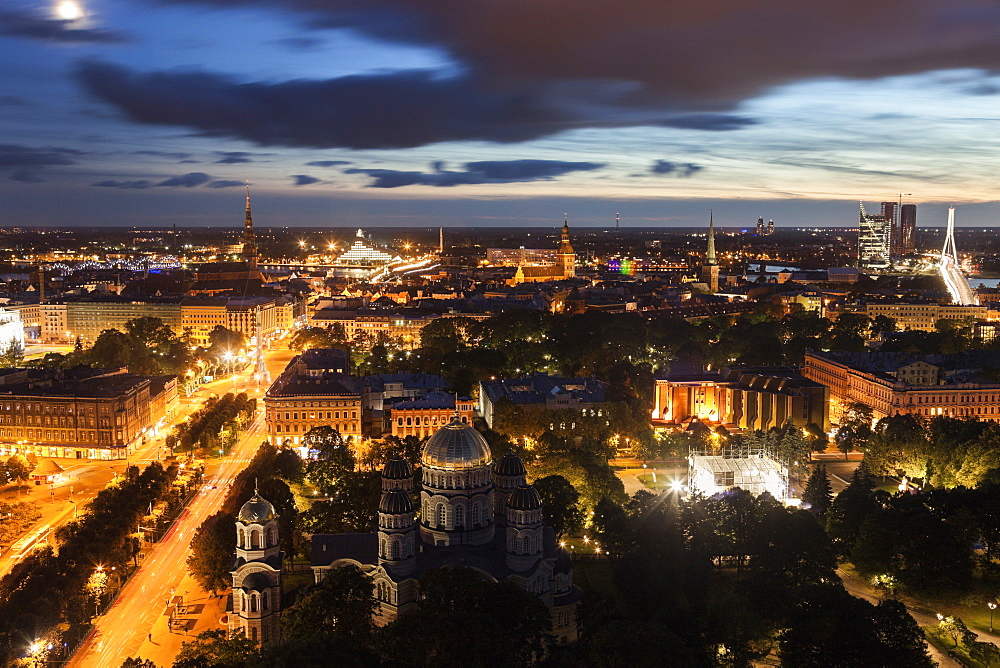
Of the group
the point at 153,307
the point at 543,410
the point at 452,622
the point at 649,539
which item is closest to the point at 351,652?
the point at 452,622

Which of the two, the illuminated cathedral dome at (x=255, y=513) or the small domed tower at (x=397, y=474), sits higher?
the small domed tower at (x=397, y=474)

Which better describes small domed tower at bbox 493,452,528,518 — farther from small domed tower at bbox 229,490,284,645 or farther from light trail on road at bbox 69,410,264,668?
light trail on road at bbox 69,410,264,668

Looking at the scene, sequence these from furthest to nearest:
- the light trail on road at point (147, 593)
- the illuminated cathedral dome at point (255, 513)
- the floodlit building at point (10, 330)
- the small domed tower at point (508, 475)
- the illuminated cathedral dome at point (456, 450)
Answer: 1. the floodlit building at point (10, 330)
2. the small domed tower at point (508, 475)
3. the illuminated cathedral dome at point (456, 450)
4. the illuminated cathedral dome at point (255, 513)
5. the light trail on road at point (147, 593)

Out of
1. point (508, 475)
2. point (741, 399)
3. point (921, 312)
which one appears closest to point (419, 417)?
point (741, 399)

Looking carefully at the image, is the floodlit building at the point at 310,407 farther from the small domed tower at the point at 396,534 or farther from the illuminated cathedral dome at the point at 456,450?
the small domed tower at the point at 396,534

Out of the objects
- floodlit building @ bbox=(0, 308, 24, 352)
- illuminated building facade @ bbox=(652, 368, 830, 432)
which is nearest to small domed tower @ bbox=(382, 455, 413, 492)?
illuminated building facade @ bbox=(652, 368, 830, 432)

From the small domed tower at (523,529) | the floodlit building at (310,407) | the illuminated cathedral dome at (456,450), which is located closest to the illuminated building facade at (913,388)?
the floodlit building at (310,407)

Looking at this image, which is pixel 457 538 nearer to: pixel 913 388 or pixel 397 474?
pixel 397 474

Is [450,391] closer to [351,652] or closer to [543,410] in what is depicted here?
[543,410]
